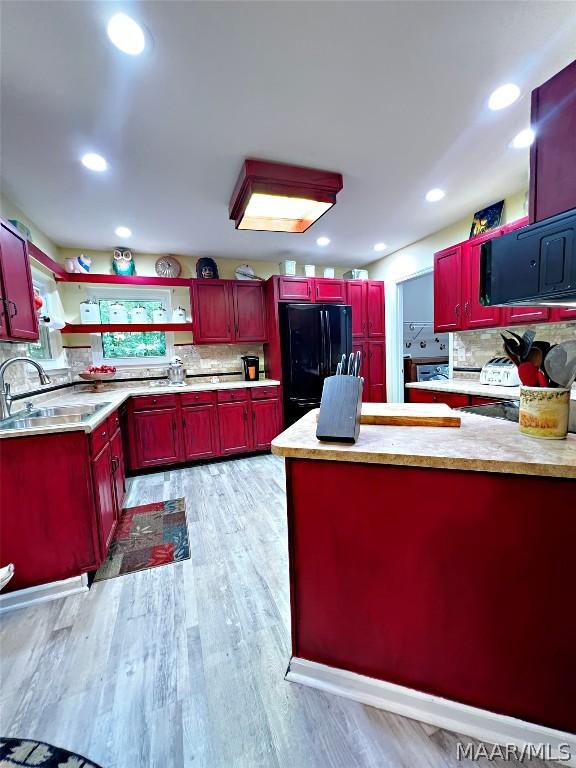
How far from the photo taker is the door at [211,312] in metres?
A: 3.82

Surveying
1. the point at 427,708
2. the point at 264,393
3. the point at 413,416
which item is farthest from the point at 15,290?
→ the point at 427,708

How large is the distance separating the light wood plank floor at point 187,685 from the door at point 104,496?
11.0 inches

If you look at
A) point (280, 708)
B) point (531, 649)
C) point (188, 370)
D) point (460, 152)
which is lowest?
point (280, 708)

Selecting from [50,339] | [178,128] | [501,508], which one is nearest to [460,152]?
[178,128]

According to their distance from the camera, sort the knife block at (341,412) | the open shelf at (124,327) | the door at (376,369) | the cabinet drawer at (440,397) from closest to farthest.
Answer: the knife block at (341,412)
the cabinet drawer at (440,397)
the open shelf at (124,327)
the door at (376,369)

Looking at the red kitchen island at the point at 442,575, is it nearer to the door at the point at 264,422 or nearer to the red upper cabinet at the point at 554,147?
the red upper cabinet at the point at 554,147

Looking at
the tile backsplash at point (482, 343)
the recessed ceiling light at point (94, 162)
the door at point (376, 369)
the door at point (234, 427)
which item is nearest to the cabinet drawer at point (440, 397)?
the tile backsplash at point (482, 343)

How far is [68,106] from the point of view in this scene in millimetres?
1601

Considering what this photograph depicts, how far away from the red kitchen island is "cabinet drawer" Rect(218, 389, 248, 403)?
2574mm

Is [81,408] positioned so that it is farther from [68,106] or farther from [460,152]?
[460,152]

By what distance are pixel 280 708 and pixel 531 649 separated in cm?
85

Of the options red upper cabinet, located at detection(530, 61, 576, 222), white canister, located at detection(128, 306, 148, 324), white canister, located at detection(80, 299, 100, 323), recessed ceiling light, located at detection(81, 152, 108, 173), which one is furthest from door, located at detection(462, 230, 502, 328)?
white canister, located at detection(80, 299, 100, 323)

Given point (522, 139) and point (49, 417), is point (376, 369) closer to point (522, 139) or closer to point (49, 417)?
point (522, 139)

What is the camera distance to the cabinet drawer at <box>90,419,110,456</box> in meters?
1.77
